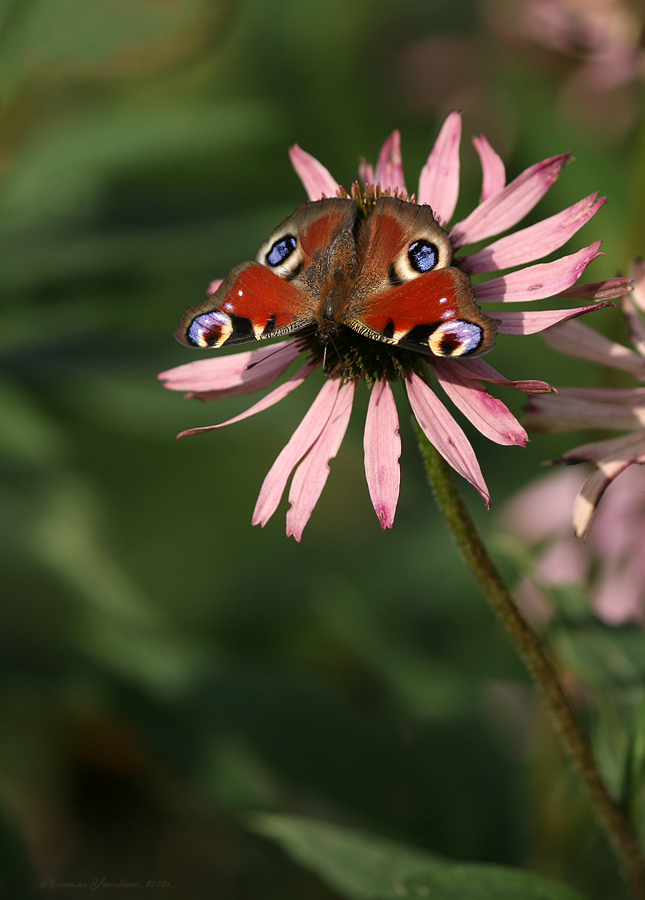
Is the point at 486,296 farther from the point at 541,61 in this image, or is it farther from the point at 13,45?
the point at 541,61

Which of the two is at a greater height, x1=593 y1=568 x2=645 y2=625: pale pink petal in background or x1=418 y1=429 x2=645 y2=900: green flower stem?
x1=418 y1=429 x2=645 y2=900: green flower stem

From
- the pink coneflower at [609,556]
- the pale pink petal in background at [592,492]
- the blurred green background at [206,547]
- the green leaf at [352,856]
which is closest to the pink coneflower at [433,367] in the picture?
the pale pink petal in background at [592,492]

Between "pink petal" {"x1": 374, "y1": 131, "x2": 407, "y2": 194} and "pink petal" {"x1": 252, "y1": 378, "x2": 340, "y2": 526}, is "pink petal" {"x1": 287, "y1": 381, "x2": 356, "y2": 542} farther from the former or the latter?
"pink petal" {"x1": 374, "y1": 131, "x2": 407, "y2": 194}

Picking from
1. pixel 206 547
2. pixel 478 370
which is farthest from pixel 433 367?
pixel 206 547

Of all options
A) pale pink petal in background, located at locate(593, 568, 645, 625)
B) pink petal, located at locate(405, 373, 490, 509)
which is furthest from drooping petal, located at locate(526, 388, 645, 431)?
pale pink petal in background, located at locate(593, 568, 645, 625)

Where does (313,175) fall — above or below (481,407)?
above

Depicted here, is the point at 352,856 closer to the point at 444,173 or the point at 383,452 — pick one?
the point at 383,452

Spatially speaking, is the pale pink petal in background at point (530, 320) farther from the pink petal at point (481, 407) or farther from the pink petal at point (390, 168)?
the pink petal at point (390, 168)
